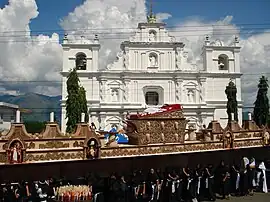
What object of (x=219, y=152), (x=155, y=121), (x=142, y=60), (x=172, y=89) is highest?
(x=142, y=60)

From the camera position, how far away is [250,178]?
13227 mm

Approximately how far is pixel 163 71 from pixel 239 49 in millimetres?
11807

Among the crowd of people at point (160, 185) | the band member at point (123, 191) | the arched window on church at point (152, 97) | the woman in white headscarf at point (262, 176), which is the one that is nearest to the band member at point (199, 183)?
the crowd of people at point (160, 185)

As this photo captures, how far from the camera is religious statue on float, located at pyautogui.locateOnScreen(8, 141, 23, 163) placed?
8.90 m

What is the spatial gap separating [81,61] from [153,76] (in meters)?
10.2

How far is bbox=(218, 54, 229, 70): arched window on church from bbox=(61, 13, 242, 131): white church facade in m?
0.89

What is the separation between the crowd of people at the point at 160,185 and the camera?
9484 millimetres

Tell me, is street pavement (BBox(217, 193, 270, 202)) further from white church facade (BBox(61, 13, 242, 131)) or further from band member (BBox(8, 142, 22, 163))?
white church facade (BBox(61, 13, 242, 131))

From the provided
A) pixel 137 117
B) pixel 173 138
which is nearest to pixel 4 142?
pixel 137 117

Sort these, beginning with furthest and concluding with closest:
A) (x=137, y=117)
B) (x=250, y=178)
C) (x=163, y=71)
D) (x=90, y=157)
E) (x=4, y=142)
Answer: (x=163, y=71), (x=250, y=178), (x=137, y=117), (x=90, y=157), (x=4, y=142)

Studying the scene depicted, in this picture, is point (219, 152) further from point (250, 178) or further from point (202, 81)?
point (202, 81)

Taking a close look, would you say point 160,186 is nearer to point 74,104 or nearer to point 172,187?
point 172,187

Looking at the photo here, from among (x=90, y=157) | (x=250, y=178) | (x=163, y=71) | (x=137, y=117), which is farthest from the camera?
(x=163, y=71)

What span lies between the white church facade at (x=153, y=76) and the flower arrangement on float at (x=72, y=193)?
33.2 metres
